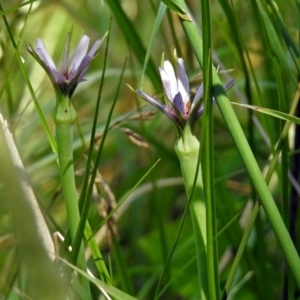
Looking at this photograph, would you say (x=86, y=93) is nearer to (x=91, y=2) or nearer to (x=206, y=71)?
(x=91, y=2)

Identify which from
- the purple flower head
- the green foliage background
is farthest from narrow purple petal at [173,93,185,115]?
the green foliage background

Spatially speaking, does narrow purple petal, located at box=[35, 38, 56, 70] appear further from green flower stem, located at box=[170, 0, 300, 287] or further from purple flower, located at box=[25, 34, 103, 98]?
A: green flower stem, located at box=[170, 0, 300, 287]

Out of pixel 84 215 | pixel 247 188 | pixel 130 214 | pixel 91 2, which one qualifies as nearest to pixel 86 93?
pixel 91 2

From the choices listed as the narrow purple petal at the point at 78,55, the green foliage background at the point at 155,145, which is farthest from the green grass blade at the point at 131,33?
the narrow purple petal at the point at 78,55

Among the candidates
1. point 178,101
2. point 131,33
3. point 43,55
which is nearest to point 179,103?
point 178,101

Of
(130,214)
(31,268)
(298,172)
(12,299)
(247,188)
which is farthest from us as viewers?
(130,214)

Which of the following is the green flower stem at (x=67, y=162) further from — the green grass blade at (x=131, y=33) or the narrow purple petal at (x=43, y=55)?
the green grass blade at (x=131, y=33)

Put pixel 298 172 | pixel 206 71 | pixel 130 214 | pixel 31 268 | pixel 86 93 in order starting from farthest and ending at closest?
pixel 86 93 < pixel 130 214 < pixel 298 172 < pixel 206 71 < pixel 31 268
